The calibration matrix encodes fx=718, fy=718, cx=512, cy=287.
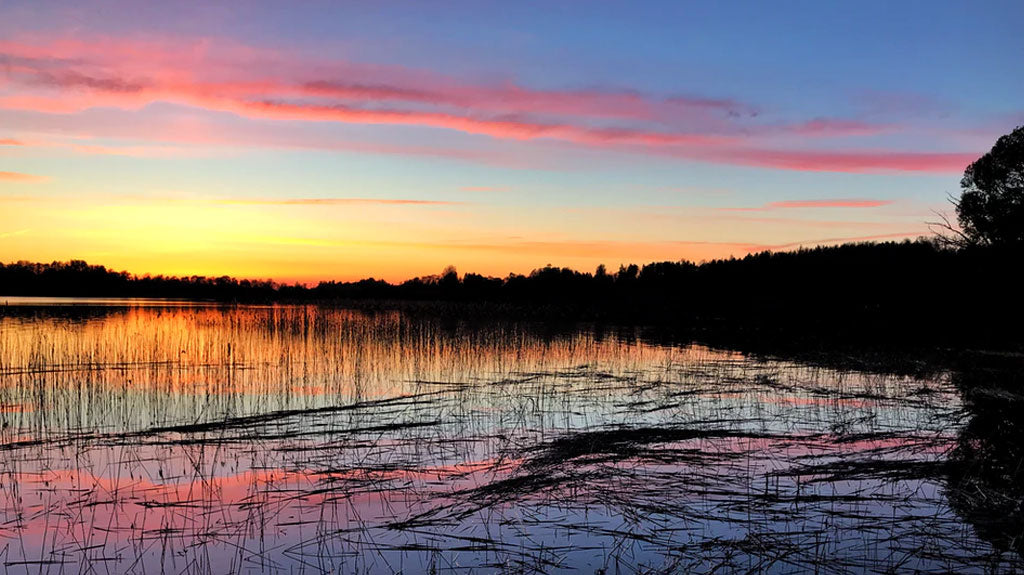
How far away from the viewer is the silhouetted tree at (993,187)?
38812mm

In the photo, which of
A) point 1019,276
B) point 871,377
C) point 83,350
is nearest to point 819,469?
point 871,377

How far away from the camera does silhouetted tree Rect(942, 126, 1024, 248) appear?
1528 inches

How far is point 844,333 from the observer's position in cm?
3206

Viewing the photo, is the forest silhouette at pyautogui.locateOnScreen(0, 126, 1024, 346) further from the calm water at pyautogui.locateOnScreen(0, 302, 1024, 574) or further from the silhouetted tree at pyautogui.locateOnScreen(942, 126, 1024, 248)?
the calm water at pyautogui.locateOnScreen(0, 302, 1024, 574)

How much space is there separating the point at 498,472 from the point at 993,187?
44237mm

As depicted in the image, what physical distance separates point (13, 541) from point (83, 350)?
1524 cm

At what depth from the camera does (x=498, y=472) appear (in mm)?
7961

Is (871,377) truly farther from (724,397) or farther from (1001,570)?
(1001,570)

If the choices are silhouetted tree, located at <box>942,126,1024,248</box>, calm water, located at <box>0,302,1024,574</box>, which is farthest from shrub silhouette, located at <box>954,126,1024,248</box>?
calm water, located at <box>0,302,1024,574</box>

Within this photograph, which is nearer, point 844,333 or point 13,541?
point 13,541

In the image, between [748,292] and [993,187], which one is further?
[748,292]

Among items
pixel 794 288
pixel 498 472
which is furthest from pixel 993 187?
pixel 498 472

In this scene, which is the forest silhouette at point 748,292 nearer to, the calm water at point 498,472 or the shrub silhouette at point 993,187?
the shrub silhouette at point 993,187

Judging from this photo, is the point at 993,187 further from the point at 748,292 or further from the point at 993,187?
the point at 748,292
